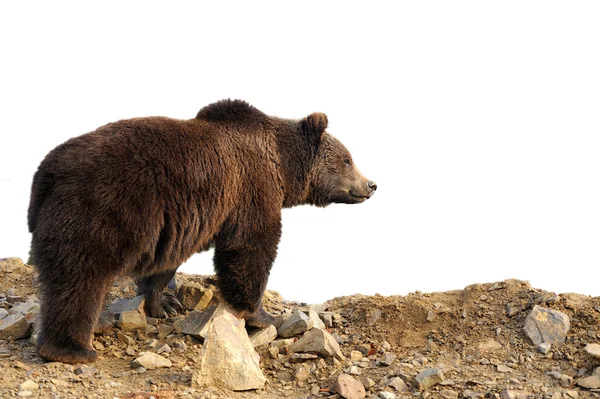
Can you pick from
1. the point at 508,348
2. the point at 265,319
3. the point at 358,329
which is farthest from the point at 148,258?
the point at 508,348

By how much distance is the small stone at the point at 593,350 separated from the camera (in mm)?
8273

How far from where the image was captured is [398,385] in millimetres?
7734

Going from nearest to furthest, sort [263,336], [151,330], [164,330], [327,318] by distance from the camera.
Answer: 1. [263,336]
2. [164,330]
3. [151,330]
4. [327,318]

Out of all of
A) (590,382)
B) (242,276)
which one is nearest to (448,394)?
(590,382)

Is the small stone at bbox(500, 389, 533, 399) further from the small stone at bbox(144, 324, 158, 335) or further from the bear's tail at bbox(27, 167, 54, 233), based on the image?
the bear's tail at bbox(27, 167, 54, 233)

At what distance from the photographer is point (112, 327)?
9.36 metres

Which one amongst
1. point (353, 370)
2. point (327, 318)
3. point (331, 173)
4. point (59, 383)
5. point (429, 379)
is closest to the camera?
point (59, 383)

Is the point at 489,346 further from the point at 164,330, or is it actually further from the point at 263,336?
the point at 164,330

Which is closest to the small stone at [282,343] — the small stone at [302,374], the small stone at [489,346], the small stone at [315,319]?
the small stone at [315,319]

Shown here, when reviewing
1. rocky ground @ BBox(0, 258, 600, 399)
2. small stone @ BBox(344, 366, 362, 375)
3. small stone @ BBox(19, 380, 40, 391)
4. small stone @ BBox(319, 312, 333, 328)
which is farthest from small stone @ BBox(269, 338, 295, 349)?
small stone @ BBox(19, 380, 40, 391)

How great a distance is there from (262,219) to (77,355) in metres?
2.90

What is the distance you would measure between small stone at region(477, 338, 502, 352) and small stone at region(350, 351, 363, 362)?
63.2 inches

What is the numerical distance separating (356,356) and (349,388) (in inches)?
47.3

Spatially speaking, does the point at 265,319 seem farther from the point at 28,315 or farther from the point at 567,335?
the point at 567,335
